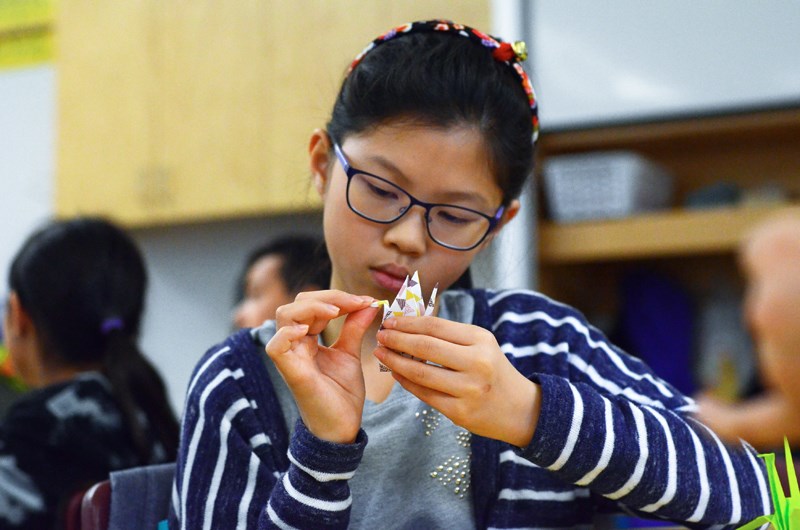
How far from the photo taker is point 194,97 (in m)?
2.79

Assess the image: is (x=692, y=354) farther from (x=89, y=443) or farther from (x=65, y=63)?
(x=65, y=63)

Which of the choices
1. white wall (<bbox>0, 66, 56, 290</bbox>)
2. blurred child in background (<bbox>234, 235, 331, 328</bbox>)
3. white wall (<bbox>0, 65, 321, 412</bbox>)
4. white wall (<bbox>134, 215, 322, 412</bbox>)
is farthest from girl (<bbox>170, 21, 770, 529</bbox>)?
white wall (<bbox>0, 66, 56, 290</bbox>)

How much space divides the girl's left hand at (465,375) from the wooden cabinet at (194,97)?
182 centimetres

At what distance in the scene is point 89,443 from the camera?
138cm

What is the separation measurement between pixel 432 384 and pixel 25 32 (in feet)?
10.2

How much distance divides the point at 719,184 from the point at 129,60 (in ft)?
5.97

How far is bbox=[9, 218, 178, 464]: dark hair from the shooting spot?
1.56 m

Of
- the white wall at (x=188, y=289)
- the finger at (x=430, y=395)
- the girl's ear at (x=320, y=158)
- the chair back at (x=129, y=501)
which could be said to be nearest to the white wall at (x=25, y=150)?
the white wall at (x=188, y=289)

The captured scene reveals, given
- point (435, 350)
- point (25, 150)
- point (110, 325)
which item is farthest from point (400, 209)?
point (25, 150)

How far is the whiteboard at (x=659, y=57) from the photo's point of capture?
2.10 meters

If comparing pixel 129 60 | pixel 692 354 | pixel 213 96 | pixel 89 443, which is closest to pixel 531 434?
pixel 89 443

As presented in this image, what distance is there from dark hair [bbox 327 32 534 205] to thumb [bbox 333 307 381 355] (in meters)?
0.23

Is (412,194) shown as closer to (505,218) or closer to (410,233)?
(410,233)

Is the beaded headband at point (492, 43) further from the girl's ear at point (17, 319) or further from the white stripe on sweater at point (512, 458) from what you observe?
the girl's ear at point (17, 319)
